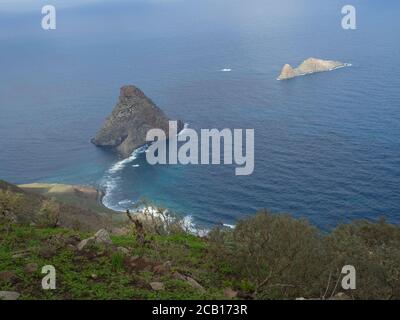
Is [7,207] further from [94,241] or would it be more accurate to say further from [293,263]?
[293,263]

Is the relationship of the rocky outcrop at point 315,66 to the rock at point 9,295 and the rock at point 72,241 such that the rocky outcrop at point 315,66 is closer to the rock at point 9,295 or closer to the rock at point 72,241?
the rock at point 72,241

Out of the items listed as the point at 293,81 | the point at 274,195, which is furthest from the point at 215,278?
the point at 293,81

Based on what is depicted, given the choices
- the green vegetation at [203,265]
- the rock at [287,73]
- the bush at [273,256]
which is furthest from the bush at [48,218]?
the rock at [287,73]

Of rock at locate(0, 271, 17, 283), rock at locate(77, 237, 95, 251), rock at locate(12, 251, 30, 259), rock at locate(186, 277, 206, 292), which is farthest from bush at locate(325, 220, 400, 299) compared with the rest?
rock at locate(12, 251, 30, 259)

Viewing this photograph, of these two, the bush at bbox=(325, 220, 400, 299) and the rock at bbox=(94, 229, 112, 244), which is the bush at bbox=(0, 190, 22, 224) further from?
the bush at bbox=(325, 220, 400, 299)

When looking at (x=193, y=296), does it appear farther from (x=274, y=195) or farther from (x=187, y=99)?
(x=187, y=99)

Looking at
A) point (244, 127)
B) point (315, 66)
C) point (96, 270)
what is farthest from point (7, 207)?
point (315, 66)
